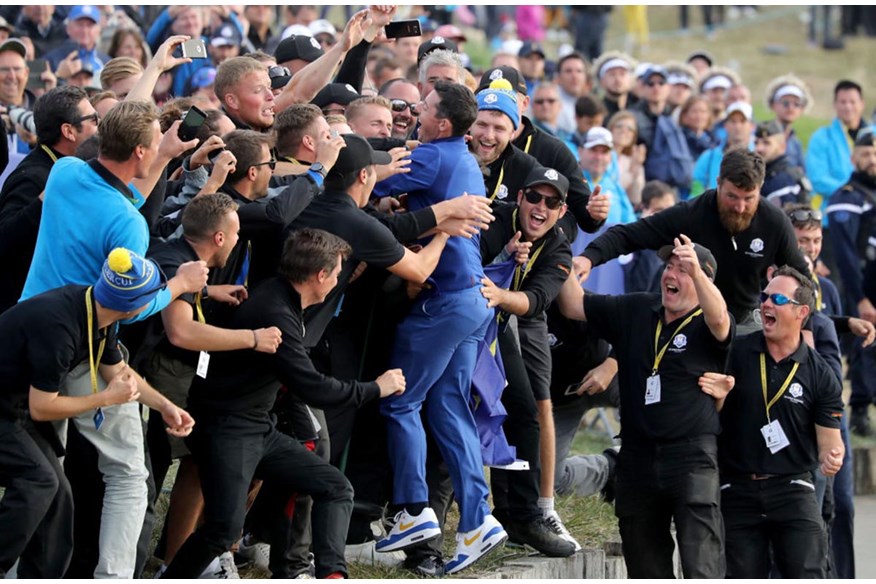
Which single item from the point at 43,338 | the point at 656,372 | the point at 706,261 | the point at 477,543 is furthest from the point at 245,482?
the point at 706,261

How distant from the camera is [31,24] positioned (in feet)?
43.5

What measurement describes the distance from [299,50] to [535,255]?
233 cm

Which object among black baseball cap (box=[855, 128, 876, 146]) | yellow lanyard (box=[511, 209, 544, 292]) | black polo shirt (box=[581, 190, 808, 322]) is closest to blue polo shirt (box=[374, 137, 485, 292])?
yellow lanyard (box=[511, 209, 544, 292])

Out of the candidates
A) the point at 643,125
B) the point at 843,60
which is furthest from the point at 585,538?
the point at 843,60

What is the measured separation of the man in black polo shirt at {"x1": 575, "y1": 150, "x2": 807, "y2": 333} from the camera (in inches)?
368

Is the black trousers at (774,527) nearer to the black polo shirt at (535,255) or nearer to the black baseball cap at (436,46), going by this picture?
the black polo shirt at (535,255)

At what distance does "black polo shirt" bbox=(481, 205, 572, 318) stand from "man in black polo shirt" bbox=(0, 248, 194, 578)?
7.76ft

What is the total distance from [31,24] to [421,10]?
15.3 feet

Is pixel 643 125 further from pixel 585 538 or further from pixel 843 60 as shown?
pixel 843 60

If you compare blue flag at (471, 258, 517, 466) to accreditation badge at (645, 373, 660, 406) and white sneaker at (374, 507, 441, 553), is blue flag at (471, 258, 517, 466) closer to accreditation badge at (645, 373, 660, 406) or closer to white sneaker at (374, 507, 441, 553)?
white sneaker at (374, 507, 441, 553)

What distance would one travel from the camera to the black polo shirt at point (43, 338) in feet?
21.5

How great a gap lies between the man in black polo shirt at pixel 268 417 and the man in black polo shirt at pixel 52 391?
468mm

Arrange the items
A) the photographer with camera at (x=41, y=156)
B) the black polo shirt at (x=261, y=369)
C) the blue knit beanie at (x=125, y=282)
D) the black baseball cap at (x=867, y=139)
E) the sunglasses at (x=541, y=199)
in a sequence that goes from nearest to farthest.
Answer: the blue knit beanie at (x=125, y=282)
the black polo shirt at (x=261, y=369)
the photographer with camera at (x=41, y=156)
the sunglasses at (x=541, y=199)
the black baseball cap at (x=867, y=139)

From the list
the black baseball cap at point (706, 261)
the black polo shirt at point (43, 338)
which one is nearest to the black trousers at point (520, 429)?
the black baseball cap at point (706, 261)
